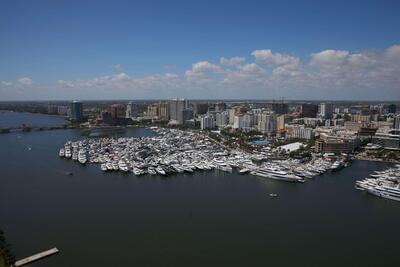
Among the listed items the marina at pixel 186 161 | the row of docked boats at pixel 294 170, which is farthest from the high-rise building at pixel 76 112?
the row of docked boats at pixel 294 170

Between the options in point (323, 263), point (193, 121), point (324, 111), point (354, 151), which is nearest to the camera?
point (323, 263)

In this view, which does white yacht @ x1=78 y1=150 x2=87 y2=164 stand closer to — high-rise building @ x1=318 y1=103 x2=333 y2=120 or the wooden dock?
the wooden dock

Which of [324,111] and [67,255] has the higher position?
[324,111]

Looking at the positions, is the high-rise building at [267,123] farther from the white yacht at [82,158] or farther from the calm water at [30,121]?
the calm water at [30,121]

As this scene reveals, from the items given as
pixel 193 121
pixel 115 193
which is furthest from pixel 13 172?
pixel 193 121

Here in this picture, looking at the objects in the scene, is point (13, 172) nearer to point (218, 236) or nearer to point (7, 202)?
point (7, 202)

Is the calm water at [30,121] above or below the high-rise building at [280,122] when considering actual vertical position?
below
